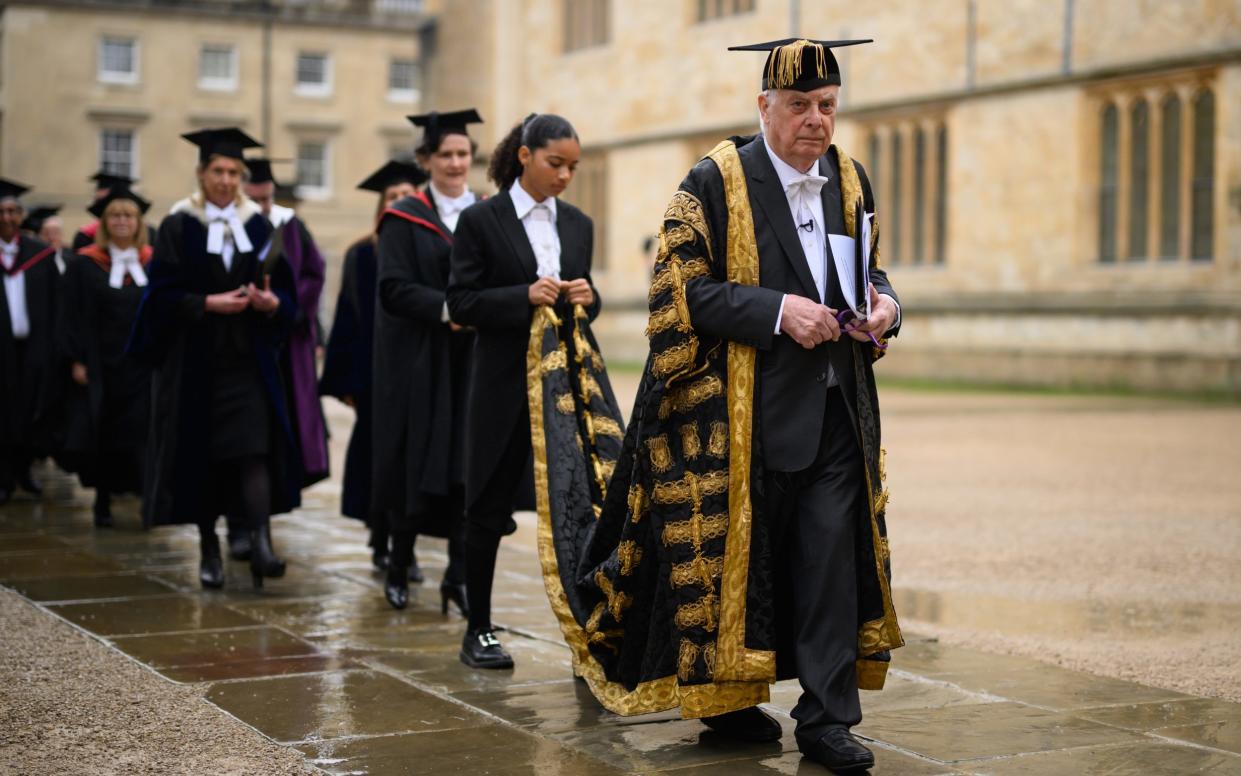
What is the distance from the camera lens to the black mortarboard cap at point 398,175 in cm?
809

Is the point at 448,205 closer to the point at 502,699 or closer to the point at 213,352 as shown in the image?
the point at 213,352

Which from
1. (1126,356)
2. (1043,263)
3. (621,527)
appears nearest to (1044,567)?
(621,527)

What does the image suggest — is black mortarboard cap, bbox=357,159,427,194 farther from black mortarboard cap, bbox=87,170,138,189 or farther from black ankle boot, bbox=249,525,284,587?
black mortarboard cap, bbox=87,170,138,189

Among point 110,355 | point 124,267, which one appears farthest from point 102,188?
point 110,355

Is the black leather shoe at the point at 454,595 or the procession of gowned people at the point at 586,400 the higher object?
the procession of gowned people at the point at 586,400

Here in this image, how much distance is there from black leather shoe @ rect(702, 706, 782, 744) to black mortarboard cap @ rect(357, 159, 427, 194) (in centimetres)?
→ 406

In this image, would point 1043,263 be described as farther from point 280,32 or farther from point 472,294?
point 280,32

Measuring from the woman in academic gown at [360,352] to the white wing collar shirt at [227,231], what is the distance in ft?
1.91

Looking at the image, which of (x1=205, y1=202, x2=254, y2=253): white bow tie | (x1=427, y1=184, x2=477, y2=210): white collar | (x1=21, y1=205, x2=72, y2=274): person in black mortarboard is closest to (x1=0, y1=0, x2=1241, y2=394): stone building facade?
(x1=21, y1=205, x2=72, y2=274): person in black mortarboard

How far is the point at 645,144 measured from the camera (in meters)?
Result: 30.8

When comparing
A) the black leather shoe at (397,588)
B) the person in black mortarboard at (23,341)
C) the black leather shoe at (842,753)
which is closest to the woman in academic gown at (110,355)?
the person in black mortarboard at (23,341)

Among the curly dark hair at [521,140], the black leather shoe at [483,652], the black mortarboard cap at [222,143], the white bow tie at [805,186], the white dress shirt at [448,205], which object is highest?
the black mortarboard cap at [222,143]

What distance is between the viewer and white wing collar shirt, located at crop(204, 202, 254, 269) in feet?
24.7

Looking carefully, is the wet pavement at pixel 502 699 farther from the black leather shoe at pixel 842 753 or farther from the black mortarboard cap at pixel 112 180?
the black mortarboard cap at pixel 112 180
